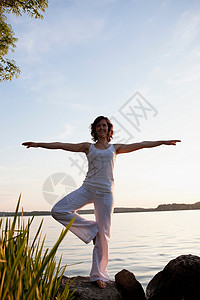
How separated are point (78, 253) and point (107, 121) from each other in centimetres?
920

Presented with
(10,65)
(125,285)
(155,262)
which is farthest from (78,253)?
(125,285)

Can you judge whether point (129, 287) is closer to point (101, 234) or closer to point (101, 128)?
point (101, 234)

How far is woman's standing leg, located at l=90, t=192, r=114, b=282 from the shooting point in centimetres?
514

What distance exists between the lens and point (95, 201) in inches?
204

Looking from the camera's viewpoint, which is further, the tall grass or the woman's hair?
the woman's hair

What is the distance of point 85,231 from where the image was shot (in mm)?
5121

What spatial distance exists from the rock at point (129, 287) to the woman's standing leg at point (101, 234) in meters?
0.29

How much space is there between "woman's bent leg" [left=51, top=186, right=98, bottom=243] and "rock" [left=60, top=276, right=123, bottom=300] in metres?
0.65

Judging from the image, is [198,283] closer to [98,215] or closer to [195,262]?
[195,262]

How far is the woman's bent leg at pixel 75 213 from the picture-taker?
4977 mm

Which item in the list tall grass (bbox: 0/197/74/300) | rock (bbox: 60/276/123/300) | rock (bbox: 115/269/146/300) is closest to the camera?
tall grass (bbox: 0/197/74/300)

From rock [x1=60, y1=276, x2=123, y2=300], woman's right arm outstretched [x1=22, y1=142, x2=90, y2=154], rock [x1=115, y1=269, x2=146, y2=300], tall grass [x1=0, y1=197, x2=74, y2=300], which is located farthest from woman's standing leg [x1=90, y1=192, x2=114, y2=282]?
tall grass [x1=0, y1=197, x2=74, y2=300]

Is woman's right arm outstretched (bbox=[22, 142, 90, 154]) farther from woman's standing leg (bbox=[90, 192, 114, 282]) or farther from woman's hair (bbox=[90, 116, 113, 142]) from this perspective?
woman's standing leg (bbox=[90, 192, 114, 282])

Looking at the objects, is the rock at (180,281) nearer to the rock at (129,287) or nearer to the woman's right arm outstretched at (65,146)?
the rock at (129,287)
